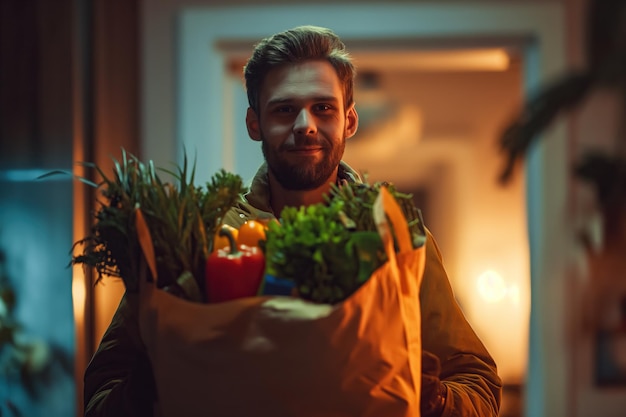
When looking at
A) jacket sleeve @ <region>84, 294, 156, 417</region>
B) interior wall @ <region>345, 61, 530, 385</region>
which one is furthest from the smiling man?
interior wall @ <region>345, 61, 530, 385</region>

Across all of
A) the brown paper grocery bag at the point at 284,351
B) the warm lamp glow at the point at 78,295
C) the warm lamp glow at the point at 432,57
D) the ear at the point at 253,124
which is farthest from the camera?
the warm lamp glow at the point at 432,57

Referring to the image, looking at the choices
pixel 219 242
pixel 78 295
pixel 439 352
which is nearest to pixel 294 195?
pixel 219 242

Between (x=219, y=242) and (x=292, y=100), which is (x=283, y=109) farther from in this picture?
(x=219, y=242)

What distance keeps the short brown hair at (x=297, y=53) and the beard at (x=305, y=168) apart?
64 mm

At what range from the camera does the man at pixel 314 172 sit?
108cm

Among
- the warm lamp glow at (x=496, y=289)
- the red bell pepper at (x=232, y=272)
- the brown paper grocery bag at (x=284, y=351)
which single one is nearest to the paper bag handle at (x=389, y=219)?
the brown paper grocery bag at (x=284, y=351)

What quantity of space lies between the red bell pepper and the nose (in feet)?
0.53

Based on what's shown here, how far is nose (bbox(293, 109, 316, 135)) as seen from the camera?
3.50 feet

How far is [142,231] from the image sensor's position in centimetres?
94

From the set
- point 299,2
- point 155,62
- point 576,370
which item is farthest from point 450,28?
point 576,370

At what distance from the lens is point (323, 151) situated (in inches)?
43.1

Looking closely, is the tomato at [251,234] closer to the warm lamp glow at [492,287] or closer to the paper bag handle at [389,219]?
the paper bag handle at [389,219]

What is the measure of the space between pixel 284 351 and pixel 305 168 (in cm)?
26

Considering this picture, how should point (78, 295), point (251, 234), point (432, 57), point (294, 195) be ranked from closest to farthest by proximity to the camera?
point (251, 234), point (294, 195), point (78, 295), point (432, 57)
